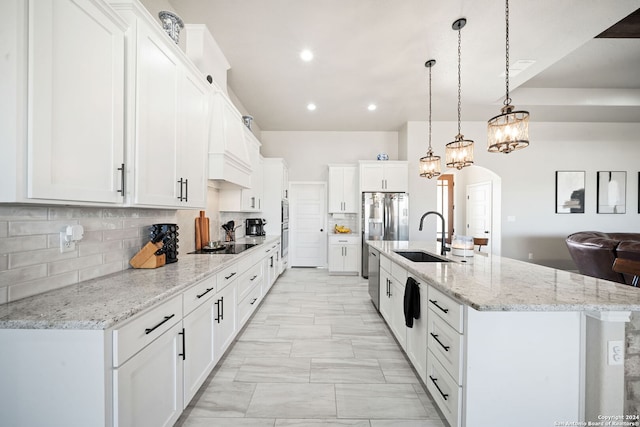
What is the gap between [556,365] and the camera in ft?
4.05

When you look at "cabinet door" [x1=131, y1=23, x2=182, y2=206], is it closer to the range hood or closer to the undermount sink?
the range hood

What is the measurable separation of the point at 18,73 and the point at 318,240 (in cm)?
533

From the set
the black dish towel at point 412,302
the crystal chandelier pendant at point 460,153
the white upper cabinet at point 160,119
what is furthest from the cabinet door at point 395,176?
the white upper cabinet at point 160,119

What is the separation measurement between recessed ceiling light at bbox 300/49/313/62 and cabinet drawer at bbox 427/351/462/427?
3343 millimetres

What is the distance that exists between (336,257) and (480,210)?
3988mm

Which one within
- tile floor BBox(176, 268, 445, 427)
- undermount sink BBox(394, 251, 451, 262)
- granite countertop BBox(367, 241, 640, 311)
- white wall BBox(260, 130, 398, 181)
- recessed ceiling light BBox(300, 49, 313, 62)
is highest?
recessed ceiling light BBox(300, 49, 313, 62)

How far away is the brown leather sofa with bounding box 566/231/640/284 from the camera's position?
2971 millimetres

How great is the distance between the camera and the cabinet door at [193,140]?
1959 millimetres

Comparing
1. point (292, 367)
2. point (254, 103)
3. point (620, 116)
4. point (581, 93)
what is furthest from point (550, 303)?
point (620, 116)

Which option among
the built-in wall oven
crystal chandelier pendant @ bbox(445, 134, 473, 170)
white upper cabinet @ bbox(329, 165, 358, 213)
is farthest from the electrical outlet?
white upper cabinet @ bbox(329, 165, 358, 213)

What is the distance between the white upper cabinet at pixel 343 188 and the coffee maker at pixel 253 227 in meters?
1.71

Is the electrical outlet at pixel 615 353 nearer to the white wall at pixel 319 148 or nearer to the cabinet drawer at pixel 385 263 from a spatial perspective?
the cabinet drawer at pixel 385 263

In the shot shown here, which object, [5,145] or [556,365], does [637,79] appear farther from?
[5,145]

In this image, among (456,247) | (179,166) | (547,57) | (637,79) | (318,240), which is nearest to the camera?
(179,166)
